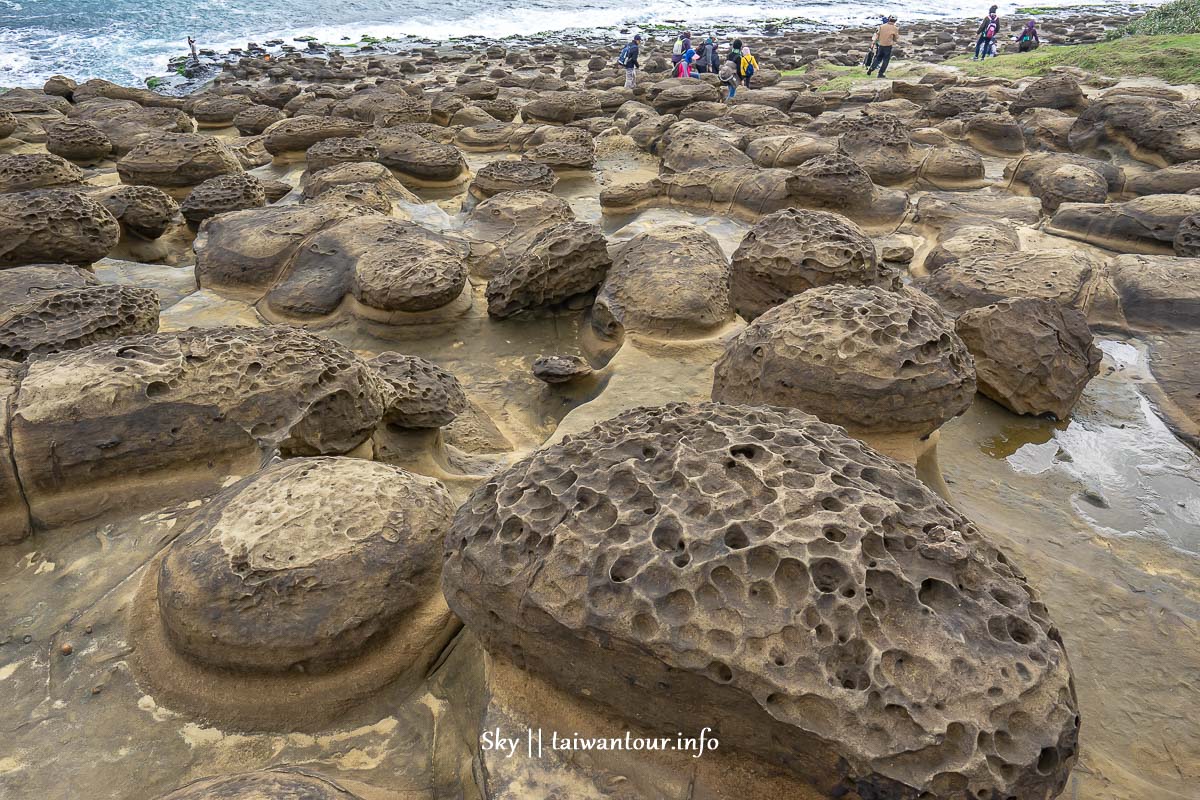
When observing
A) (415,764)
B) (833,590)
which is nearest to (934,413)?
(833,590)

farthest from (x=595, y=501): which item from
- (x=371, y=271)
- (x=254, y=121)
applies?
(x=254, y=121)

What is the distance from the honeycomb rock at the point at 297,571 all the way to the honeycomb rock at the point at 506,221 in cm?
A: 365

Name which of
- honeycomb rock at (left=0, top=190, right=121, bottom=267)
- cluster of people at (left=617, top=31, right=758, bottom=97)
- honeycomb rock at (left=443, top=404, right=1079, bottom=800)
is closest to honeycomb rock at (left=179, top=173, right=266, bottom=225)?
honeycomb rock at (left=0, top=190, right=121, bottom=267)

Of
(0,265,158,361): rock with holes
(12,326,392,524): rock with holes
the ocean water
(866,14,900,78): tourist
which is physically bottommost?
the ocean water

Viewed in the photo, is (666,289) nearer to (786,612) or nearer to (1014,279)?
(1014,279)

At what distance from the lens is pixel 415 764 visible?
1.89m

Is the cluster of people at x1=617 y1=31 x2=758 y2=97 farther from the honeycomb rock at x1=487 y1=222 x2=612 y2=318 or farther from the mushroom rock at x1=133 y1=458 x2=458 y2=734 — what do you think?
the mushroom rock at x1=133 y1=458 x2=458 y2=734

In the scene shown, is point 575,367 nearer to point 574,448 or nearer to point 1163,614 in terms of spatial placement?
point 574,448

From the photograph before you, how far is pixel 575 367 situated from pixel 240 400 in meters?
1.92

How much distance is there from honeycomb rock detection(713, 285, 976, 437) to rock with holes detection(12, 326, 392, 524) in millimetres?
1826

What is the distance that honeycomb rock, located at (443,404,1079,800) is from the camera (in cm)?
141

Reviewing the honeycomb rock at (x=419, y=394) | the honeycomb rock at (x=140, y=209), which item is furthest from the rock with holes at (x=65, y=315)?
the honeycomb rock at (x=140, y=209)

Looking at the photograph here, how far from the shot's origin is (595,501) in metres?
1.80

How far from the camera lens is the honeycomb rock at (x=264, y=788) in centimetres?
149
